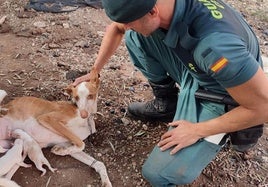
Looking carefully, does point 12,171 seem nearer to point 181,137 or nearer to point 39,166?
point 39,166

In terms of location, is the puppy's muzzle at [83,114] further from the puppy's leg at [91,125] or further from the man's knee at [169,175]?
the man's knee at [169,175]

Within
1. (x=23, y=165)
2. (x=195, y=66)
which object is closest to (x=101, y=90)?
(x=23, y=165)

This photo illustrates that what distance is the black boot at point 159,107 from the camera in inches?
134

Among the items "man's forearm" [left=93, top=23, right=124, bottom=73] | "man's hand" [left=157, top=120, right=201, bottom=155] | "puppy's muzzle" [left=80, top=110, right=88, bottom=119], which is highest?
"man's forearm" [left=93, top=23, right=124, bottom=73]

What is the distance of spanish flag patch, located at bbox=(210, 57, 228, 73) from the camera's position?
2195 millimetres

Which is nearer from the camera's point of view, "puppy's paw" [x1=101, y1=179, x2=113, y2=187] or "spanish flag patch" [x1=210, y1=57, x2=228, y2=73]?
"spanish flag patch" [x1=210, y1=57, x2=228, y2=73]

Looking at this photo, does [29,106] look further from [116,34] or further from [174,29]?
[174,29]

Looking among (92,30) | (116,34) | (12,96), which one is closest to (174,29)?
Answer: (116,34)

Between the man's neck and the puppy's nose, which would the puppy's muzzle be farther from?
the man's neck

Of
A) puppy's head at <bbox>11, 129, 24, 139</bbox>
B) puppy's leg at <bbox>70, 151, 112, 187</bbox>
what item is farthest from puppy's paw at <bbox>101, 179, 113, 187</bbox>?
puppy's head at <bbox>11, 129, 24, 139</bbox>

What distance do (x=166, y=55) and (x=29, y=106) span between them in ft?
3.35

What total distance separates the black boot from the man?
26cm

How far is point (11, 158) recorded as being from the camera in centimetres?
282

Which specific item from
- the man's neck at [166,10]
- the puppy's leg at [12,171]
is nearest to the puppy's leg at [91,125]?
the puppy's leg at [12,171]
